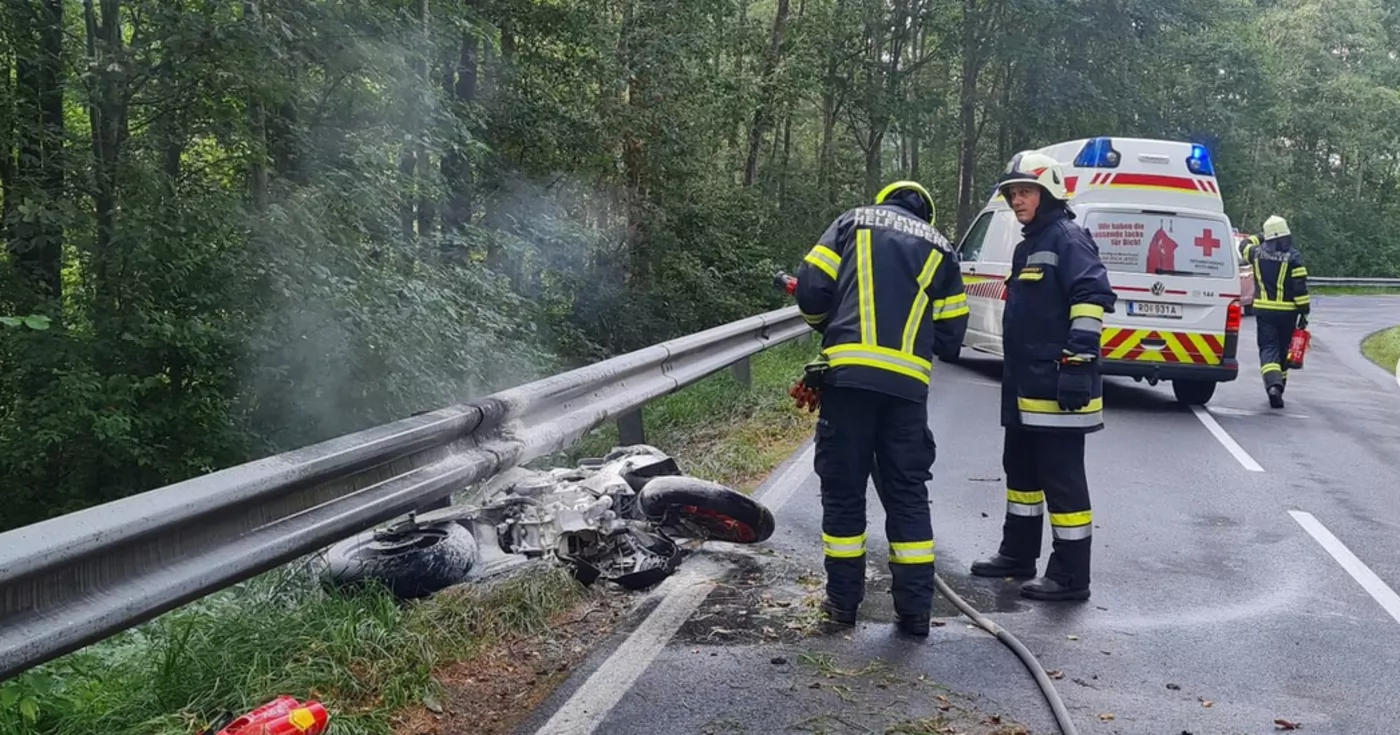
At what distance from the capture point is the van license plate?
10.6m

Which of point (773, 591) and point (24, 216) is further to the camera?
point (24, 216)

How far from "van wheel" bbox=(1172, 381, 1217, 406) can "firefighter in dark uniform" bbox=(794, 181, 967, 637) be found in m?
7.51

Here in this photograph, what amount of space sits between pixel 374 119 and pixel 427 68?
2.64ft

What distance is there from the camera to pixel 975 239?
496 inches

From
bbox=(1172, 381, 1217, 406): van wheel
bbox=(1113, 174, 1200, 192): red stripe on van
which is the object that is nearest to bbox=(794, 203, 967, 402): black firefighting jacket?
bbox=(1113, 174, 1200, 192): red stripe on van

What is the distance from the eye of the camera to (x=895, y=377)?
178 inches

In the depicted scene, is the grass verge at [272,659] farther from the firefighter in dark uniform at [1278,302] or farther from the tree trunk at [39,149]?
the firefighter in dark uniform at [1278,302]

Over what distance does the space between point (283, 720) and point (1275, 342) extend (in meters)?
10.9

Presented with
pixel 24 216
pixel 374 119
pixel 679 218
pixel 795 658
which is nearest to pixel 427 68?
pixel 374 119

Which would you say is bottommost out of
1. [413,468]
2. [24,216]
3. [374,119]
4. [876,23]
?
[413,468]

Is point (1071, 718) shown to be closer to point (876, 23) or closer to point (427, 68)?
point (427, 68)

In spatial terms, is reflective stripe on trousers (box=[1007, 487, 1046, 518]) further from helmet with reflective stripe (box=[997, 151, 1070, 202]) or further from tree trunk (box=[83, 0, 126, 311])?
tree trunk (box=[83, 0, 126, 311])

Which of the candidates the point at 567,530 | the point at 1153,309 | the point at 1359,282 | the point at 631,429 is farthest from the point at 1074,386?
the point at 1359,282

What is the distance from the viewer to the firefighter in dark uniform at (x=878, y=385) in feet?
14.9
